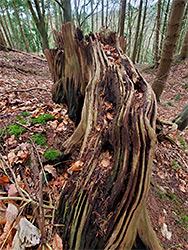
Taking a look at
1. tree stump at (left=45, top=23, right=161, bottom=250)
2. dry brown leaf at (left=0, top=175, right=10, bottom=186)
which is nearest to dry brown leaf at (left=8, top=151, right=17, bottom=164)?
dry brown leaf at (left=0, top=175, right=10, bottom=186)

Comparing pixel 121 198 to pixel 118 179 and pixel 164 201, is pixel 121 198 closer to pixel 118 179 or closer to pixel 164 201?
pixel 118 179

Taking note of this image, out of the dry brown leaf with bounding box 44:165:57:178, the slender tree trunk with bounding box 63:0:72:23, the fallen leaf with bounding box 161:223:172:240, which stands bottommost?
the fallen leaf with bounding box 161:223:172:240

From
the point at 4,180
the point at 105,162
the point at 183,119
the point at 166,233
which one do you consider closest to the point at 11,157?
the point at 4,180

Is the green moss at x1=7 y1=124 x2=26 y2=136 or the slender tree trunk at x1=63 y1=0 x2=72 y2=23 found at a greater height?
the slender tree trunk at x1=63 y1=0 x2=72 y2=23

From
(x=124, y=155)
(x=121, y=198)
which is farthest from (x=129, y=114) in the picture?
(x=121, y=198)

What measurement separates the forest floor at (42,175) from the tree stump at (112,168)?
23cm

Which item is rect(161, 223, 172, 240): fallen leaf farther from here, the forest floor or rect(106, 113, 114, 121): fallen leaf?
rect(106, 113, 114, 121): fallen leaf

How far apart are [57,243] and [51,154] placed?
936mm

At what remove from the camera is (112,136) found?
51.6 inches

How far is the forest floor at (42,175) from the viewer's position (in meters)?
1.20

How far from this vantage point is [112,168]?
3.97ft

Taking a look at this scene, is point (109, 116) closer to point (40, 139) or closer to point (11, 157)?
point (40, 139)

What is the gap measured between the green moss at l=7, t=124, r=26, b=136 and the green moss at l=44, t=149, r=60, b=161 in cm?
54

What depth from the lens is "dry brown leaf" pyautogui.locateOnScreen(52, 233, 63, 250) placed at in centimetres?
115
